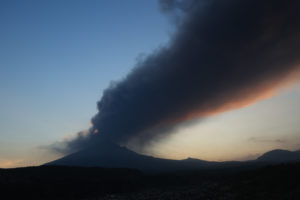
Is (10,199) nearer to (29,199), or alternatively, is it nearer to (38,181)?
(29,199)

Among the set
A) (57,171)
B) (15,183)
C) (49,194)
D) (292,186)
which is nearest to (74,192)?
(49,194)

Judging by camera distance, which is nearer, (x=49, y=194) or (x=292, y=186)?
(x=292, y=186)

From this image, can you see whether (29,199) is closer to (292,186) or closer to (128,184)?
(128,184)

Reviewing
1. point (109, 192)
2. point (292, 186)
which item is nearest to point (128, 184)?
point (109, 192)

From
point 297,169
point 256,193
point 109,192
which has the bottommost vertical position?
point 109,192

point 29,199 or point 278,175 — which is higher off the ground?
point 278,175

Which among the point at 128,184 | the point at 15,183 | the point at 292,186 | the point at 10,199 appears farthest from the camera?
the point at 128,184

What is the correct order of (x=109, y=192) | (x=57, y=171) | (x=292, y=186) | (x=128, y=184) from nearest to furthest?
(x=292, y=186) → (x=109, y=192) → (x=128, y=184) → (x=57, y=171)
